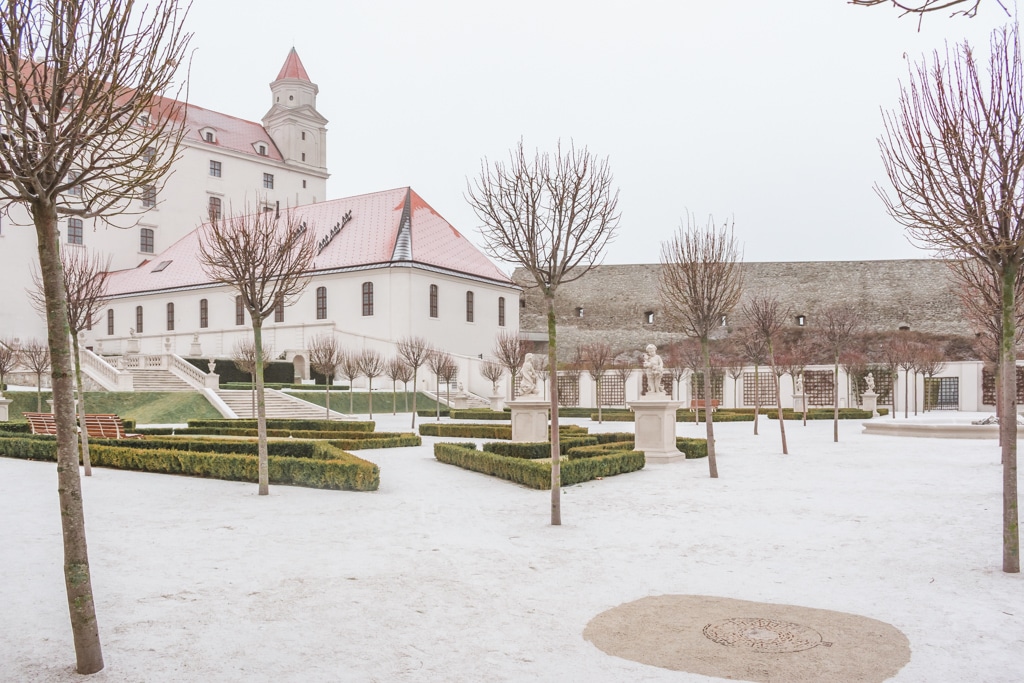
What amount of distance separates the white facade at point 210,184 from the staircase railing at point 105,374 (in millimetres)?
17205

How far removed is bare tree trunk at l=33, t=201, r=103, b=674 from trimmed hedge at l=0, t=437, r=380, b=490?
6744mm

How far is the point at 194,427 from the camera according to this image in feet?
69.3

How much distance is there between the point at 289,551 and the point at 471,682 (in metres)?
3.57

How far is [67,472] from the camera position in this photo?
14.2 feet

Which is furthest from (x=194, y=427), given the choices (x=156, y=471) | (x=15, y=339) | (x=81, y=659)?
(x=15, y=339)

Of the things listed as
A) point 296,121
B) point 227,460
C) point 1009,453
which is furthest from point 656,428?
point 296,121

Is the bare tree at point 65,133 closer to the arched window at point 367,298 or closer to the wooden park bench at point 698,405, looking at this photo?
the wooden park bench at point 698,405

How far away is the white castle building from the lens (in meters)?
44.6

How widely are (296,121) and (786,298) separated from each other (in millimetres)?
41376

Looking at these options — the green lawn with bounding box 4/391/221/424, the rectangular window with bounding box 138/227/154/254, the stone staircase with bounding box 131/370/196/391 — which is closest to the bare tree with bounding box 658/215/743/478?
the green lawn with bounding box 4/391/221/424

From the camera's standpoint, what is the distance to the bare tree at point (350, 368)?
113 ft

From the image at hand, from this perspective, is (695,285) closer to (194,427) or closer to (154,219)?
(194,427)

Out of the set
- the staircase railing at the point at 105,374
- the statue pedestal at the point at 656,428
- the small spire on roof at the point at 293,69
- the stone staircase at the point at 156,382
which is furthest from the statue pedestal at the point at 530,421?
the small spire on roof at the point at 293,69

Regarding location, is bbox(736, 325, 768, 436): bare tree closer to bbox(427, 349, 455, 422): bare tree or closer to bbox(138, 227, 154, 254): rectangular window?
bbox(427, 349, 455, 422): bare tree
